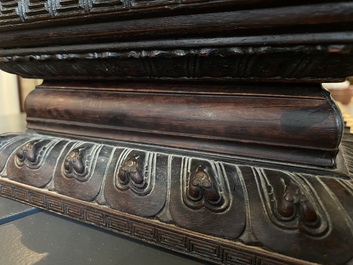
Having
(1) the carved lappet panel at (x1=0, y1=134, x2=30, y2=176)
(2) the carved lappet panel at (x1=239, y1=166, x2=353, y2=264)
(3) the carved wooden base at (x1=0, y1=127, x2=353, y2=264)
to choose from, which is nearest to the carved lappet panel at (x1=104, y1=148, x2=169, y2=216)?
(3) the carved wooden base at (x1=0, y1=127, x2=353, y2=264)

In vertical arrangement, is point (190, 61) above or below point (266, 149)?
above

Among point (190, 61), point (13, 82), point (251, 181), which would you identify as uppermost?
point (190, 61)

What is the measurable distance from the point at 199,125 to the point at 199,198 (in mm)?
114

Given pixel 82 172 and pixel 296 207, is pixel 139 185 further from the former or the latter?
pixel 296 207

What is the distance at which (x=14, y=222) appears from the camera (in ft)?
1.54

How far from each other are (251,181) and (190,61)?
0.61 ft

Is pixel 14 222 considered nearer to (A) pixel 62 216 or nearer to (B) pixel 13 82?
(A) pixel 62 216

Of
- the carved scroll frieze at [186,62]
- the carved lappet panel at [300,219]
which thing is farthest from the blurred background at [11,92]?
the carved lappet panel at [300,219]

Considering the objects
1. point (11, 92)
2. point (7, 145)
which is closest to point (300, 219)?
point (7, 145)

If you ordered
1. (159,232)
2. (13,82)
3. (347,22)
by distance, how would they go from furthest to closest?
(13,82) → (159,232) → (347,22)

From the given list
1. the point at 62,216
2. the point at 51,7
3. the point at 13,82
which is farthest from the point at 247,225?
the point at 13,82

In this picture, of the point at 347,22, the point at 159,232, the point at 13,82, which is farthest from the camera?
the point at 13,82

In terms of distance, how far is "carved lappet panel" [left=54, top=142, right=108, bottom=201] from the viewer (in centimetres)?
46

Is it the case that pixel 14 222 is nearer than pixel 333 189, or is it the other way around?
pixel 333 189
